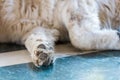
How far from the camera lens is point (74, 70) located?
164 centimetres

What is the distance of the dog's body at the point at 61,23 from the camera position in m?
1.85

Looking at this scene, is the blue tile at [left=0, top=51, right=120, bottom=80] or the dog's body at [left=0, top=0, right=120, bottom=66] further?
the dog's body at [left=0, top=0, right=120, bottom=66]

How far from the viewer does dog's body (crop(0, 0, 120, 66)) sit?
1848mm

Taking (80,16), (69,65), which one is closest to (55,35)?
(80,16)

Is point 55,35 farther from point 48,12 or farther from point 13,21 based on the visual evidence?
point 13,21

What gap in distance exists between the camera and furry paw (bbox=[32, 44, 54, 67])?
1.64 m

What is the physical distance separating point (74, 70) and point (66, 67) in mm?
57

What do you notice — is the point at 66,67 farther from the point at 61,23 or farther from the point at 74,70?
the point at 61,23

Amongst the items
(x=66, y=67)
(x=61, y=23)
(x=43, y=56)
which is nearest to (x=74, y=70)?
(x=66, y=67)

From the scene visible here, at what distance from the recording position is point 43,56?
5.39ft

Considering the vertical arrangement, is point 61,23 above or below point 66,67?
above

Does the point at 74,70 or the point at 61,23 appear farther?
the point at 61,23

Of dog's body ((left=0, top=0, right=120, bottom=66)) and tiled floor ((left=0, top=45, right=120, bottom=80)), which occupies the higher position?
dog's body ((left=0, top=0, right=120, bottom=66))

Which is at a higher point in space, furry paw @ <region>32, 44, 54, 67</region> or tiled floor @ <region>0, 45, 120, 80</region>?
furry paw @ <region>32, 44, 54, 67</region>
